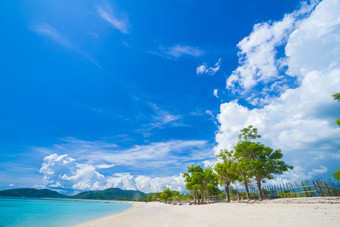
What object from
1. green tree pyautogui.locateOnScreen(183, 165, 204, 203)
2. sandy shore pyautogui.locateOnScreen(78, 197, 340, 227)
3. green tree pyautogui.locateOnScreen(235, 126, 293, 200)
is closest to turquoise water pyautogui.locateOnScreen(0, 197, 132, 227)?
sandy shore pyautogui.locateOnScreen(78, 197, 340, 227)

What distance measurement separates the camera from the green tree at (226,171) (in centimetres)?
3522

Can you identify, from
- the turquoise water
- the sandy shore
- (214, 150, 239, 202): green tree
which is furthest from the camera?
(214, 150, 239, 202): green tree

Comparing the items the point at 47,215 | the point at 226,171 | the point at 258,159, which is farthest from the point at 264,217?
the point at 47,215

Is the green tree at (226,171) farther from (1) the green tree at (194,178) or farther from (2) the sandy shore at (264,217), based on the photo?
(2) the sandy shore at (264,217)

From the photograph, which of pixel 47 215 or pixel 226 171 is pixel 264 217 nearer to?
pixel 226 171

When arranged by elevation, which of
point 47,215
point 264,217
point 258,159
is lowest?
point 47,215

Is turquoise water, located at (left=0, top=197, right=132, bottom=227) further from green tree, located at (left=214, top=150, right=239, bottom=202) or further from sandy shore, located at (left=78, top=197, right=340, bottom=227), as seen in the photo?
green tree, located at (left=214, top=150, right=239, bottom=202)

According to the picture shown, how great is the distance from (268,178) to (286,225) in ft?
84.3

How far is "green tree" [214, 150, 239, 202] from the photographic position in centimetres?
3522

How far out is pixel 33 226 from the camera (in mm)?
20141

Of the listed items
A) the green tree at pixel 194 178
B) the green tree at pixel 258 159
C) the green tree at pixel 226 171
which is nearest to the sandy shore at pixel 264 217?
the green tree at pixel 258 159

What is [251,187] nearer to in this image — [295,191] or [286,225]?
[295,191]

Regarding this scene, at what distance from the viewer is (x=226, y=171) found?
37219mm

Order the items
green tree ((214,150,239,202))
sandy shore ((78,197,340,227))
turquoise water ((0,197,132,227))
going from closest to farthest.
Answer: sandy shore ((78,197,340,227)) < turquoise water ((0,197,132,227)) < green tree ((214,150,239,202))
